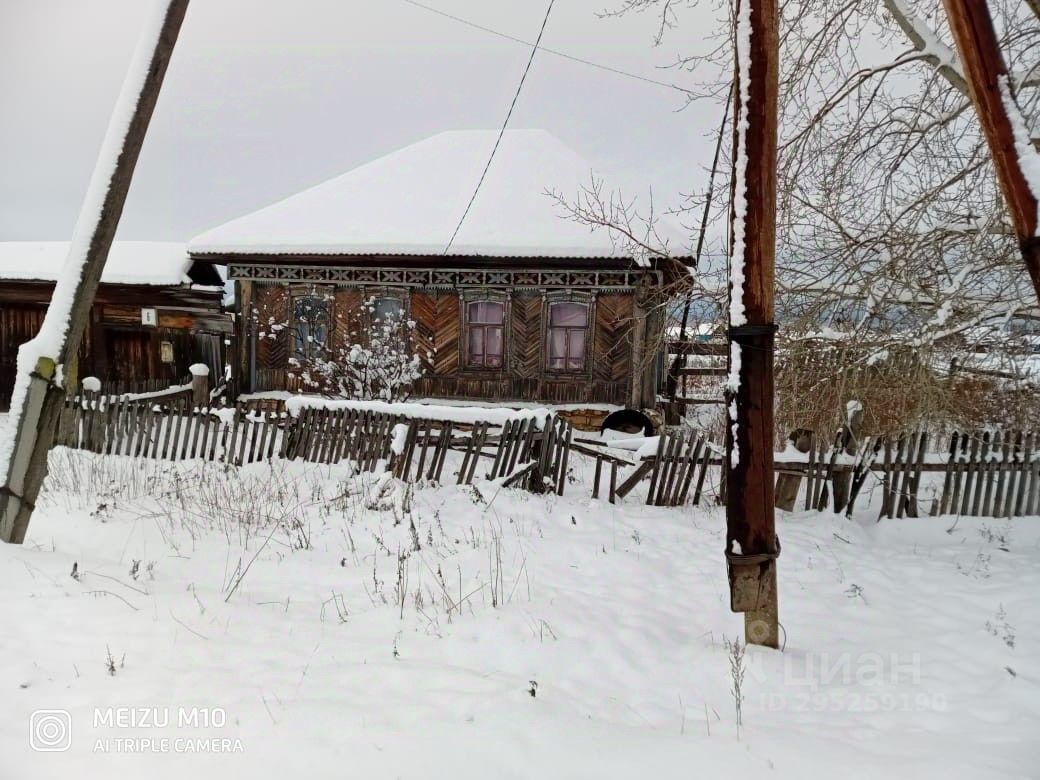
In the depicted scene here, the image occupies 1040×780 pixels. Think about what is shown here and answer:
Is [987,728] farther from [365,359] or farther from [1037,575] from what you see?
[365,359]

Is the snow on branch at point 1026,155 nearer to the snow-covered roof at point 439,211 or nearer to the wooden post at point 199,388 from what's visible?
the snow-covered roof at point 439,211

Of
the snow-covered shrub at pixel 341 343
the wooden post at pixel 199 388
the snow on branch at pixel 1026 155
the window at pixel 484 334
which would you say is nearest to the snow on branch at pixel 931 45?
the snow on branch at pixel 1026 155

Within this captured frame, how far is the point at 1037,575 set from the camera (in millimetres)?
4234

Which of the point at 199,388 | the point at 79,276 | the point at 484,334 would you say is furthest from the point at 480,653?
the point at 199,388

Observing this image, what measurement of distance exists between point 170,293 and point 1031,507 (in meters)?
16.7

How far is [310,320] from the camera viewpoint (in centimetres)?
1195

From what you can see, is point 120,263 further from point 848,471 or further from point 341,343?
point 848,471

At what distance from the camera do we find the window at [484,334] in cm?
1153

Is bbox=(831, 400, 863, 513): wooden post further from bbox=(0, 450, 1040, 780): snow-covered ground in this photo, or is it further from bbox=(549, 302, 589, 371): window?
bbox=(549, 302, 589, 371): window

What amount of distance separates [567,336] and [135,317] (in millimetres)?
10929

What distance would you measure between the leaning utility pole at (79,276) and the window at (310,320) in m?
8.38

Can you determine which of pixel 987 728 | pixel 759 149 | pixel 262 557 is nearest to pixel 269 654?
pixel 262 557

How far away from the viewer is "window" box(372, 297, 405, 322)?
11664mm

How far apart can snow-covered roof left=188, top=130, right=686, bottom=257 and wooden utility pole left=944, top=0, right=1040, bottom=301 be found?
7.42 m
